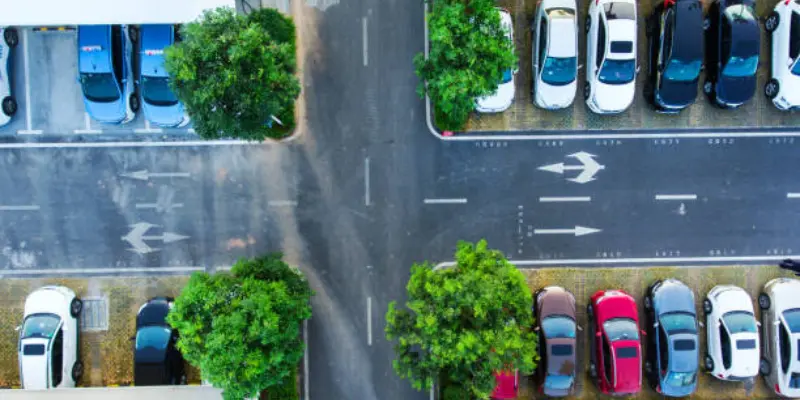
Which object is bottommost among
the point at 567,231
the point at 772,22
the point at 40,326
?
the point at 40,326

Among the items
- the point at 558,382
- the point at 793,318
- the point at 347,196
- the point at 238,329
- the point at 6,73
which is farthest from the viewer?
the point at 347,196

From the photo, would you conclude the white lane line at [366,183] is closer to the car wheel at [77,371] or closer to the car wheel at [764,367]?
the car wheel at [77,371]

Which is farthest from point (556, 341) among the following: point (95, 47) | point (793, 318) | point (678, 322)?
point (95, 47)

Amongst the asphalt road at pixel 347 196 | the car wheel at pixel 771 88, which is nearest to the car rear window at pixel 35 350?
the asphalt road at pixel 347 196

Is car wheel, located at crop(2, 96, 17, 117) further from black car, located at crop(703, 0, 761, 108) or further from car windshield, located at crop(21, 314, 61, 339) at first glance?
black car, located at crop(703, 0, 761, 108)

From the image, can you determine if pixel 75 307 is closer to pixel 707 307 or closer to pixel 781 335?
pixel 707 307

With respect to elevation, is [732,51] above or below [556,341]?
above

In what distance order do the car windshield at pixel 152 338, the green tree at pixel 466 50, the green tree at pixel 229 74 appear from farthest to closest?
the car windshield at pixel 152 338, the green tree at pixel 466 50, the green tree at pixel 229 74
